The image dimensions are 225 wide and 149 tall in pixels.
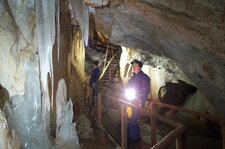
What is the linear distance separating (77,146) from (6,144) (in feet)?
6.73

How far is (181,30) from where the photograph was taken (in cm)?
402

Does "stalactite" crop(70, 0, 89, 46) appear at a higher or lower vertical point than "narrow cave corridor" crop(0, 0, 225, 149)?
higher

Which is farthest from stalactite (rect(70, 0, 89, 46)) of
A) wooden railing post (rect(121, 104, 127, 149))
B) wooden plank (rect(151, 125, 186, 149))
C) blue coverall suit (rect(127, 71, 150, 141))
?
wooden plank (rect(151, 125, 186, 149))

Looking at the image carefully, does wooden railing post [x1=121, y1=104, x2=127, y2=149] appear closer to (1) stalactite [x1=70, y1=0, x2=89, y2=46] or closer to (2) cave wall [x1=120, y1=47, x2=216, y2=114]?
(1) stalactite [x1=70, y1=0, x2=89, y2=46]

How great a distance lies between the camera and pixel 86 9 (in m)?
4.88

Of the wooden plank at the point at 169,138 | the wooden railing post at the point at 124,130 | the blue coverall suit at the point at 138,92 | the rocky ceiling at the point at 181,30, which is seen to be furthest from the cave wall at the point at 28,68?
the wooden plank at the point at 169,138

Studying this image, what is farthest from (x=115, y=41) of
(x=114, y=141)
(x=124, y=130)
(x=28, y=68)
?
(x=124, y=130)

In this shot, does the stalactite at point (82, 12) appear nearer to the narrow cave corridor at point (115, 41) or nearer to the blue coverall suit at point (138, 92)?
the narrow cave corridor at point (115, 41)

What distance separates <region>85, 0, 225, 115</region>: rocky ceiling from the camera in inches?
140

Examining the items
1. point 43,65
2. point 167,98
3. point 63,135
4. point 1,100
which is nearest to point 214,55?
point 43,65

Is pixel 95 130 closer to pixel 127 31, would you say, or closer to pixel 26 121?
pixel 26 121

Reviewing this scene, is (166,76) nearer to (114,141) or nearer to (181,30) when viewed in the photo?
(114,141)

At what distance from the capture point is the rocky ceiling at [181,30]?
3.56 metres

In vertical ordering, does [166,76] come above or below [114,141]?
above
